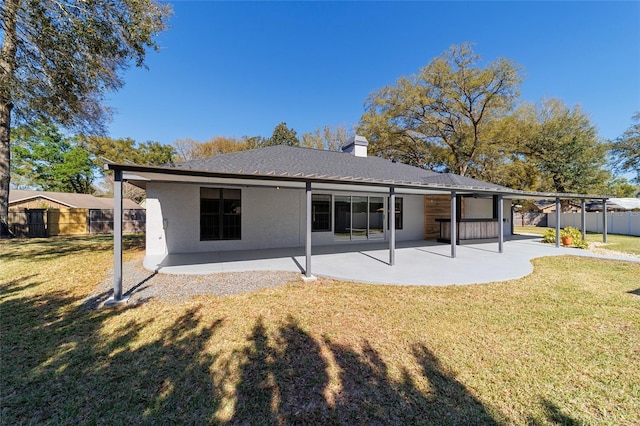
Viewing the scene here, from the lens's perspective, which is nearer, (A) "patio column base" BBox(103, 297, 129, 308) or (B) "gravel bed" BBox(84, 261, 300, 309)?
(A) "patio column base" BBox(103, 297, 129, 308)

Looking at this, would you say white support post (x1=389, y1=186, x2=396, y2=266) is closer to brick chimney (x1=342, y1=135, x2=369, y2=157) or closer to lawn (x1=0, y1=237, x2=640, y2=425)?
lawn (x1=0, y1=237, x2=640, y2=425)

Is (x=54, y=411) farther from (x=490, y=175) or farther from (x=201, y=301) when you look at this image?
(x=490, y=175)

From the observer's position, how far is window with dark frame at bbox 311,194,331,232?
9.94 m

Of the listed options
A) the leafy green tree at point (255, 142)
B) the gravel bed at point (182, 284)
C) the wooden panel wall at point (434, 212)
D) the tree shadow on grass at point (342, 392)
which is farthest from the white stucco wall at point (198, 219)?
the leafy green tree at point (255, 142)

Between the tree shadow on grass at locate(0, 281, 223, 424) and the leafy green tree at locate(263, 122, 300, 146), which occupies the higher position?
the leafy green tree at locate(263, 122, 300, 146)

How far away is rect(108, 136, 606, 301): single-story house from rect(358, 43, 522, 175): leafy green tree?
10166mm

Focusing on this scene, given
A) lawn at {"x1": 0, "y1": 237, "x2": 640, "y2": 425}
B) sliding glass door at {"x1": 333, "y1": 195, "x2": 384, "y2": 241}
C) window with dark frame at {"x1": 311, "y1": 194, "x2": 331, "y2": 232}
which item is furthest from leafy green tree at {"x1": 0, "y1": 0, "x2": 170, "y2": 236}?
sliding glass door at {"x1": 333, "y1": 195, "x2": 384, "y2": 241}

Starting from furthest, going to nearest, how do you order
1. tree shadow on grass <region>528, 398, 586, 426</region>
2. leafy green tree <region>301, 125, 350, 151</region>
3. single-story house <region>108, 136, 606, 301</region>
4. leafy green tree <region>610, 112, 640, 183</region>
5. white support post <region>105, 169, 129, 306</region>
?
leafy green tree <region>301, 125, 350, 151</region>
leafy green tree <region>610, 112, 640, 183</region>
single-story house <region>108, 136, 606, 301</region>
white support post <region>105, 169, 129, 306</region>
tree shadow on grass <region>528, 398, 586, 426</region>

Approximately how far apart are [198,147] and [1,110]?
22366 mm

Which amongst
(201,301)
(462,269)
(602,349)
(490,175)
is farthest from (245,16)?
(490,175)

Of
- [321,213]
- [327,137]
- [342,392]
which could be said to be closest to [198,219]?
[321,213]

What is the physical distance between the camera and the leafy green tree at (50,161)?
23.4m

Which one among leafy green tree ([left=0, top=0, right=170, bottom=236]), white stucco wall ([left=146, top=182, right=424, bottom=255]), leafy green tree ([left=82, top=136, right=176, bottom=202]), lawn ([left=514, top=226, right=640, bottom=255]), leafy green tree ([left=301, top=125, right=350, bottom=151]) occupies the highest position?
leafy green tree ([left=301, top=125, right=350, bottom=151])

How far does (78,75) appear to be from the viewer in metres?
7.79
